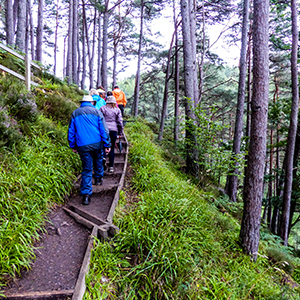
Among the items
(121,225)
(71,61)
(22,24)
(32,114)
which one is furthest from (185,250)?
(71,61)

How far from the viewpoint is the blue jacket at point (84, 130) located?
169 inches

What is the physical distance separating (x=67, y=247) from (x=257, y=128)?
4174mm

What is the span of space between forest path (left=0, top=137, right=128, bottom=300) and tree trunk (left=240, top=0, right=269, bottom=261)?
2890 mm

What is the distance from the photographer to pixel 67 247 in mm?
3184

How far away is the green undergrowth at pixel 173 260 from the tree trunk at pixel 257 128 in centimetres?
45

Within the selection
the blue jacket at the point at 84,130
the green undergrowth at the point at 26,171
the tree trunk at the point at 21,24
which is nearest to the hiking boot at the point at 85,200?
the green undergrowth at the point at 26,171

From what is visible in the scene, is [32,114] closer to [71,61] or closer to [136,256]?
[136,256]

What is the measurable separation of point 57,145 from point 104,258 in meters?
3.80

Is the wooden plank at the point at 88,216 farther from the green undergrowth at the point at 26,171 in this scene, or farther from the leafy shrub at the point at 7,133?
the leafy shrub at the point at 7,133

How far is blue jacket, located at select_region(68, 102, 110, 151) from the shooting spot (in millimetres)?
4297

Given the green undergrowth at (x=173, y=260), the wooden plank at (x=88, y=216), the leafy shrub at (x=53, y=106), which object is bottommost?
the green undergrowth at (x=173, y=260)

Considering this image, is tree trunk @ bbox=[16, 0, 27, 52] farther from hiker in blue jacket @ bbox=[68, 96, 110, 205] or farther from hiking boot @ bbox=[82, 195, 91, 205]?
hiking boot @ bbox=[82, 195, 91, 205]

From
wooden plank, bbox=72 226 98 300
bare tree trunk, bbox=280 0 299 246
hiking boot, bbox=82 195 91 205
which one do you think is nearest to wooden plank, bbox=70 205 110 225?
hiking boot, bbox=82 195 91 205

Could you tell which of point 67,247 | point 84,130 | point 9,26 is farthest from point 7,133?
point 9,26
